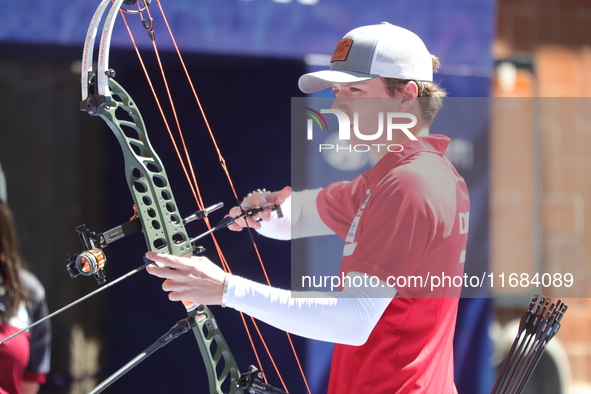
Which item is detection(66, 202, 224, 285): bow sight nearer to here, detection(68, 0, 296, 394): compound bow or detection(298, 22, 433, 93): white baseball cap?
detection(68, 0, 296, 394): compound bow

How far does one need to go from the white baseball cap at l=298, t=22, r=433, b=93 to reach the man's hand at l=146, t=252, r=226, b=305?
0.61 m

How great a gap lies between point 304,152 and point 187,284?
0.81 meters

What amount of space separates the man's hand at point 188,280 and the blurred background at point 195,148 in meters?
0.83

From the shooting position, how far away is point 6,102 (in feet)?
8.37

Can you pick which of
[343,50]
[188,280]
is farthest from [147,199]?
[343,50]

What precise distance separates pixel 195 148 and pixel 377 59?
3.50ft

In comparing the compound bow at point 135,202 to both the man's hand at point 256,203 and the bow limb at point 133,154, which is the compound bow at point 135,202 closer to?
the bow limb at point 133,154

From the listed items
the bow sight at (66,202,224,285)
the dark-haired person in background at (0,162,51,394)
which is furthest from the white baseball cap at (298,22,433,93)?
the dark-haired person in background at (0,162,51,394)

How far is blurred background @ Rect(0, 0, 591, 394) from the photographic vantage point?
2553 millimetres

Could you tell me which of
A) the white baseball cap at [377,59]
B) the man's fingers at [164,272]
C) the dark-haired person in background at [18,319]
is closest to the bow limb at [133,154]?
the man's fingers at [164,272]

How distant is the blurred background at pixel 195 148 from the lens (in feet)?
8.38

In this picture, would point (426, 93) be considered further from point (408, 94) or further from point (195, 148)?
point (195, 148)

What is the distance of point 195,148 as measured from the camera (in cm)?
268

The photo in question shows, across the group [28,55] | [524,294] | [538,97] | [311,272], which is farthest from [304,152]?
[538,97]
